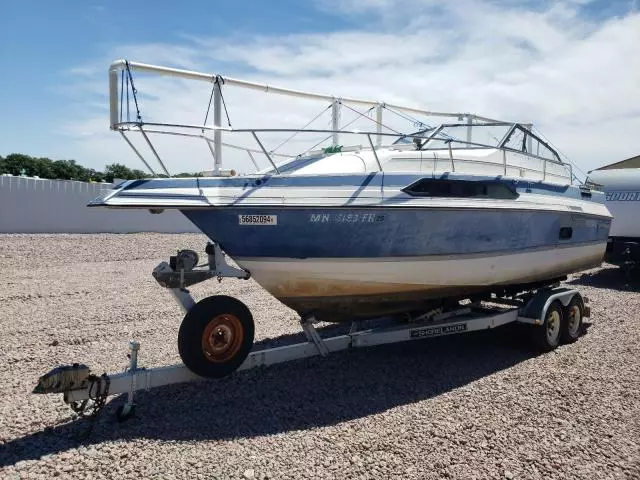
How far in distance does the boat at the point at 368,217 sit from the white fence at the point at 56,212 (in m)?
10.4

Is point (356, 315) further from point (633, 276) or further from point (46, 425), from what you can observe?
point (633, 276)

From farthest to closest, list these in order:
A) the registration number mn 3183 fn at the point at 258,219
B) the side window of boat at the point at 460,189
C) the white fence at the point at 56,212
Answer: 1. the white fence at the point at 56,212
2. the side window of boat at the point at 460,189
3. the registration number mn 3183 fn at the point at 258,219

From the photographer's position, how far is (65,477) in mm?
3059

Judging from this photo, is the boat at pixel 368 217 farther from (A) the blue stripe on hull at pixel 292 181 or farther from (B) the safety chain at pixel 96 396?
(B) the safety chain at pixel 96 396

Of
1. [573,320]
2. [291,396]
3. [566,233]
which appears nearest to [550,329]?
[573,320]

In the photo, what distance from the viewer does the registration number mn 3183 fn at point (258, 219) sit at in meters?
4.52

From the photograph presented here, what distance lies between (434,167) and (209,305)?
2.56 meters

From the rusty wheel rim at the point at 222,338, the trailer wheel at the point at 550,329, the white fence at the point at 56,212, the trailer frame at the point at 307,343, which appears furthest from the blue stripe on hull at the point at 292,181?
the white fence at the point at 56,212

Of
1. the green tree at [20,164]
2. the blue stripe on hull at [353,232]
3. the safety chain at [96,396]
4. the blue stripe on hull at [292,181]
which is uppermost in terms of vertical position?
the green tree at [20,164]

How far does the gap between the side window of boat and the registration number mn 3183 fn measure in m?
1.23

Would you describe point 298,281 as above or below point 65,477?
above

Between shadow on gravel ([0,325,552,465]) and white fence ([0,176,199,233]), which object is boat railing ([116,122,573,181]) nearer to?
shadow on gravel ([0,325,552,465])

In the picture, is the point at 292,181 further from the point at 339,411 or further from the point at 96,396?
the point at 96,396

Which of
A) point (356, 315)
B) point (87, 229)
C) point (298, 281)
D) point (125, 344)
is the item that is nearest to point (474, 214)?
point (356, 315)
